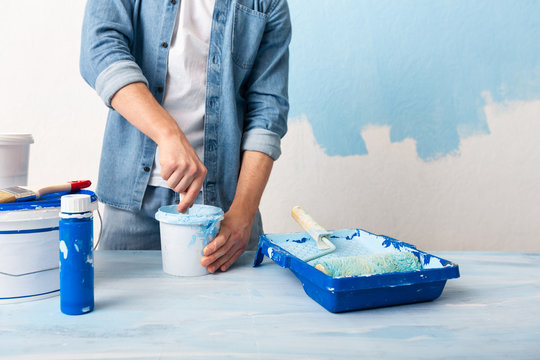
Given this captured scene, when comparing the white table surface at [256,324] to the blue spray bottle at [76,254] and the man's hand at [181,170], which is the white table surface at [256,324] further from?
the man's hand at [181,170]

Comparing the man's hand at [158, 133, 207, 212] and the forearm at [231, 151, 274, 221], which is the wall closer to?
the forearm at [231, 151, 274, 221]

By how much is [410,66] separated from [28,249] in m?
1.55

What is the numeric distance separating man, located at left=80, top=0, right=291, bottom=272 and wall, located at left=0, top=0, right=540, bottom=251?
0.64m

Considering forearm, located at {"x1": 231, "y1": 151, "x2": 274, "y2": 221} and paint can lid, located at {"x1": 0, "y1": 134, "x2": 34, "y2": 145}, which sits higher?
paint can lid, located at {"x1": 0, "y1": 134, "x2": 34, "y2": 145}

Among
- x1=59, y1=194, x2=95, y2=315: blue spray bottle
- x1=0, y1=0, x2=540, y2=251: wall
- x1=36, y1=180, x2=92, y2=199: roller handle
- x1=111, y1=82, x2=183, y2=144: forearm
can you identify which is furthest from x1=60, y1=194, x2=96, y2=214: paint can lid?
x1=0, y1=0, x2=540, y2=251: wall

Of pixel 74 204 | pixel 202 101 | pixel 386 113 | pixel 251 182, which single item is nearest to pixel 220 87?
pixel 202 101

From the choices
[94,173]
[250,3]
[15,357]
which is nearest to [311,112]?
[250,3]

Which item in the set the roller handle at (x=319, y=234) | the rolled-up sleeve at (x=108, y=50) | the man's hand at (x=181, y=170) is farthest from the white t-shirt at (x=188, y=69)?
the roller handle at (x=319, y=234)

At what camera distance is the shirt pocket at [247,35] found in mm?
1075

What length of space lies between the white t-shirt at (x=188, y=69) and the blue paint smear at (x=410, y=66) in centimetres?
71

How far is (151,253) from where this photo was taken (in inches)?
38.8

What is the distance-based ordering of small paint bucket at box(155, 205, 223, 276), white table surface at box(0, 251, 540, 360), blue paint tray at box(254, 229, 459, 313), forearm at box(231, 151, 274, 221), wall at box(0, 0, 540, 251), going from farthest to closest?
wall at box(0, 0, 540, 251) → forearm at box(231, 151, 274, 221) → small paint bucket at box(155, 205, 223, 276) → blue paint tray at box(254, 229, 459, 313) → white table surface at box(0, 251, 540, 360)

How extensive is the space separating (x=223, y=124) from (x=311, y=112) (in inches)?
29.1

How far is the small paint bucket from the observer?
804 mm
